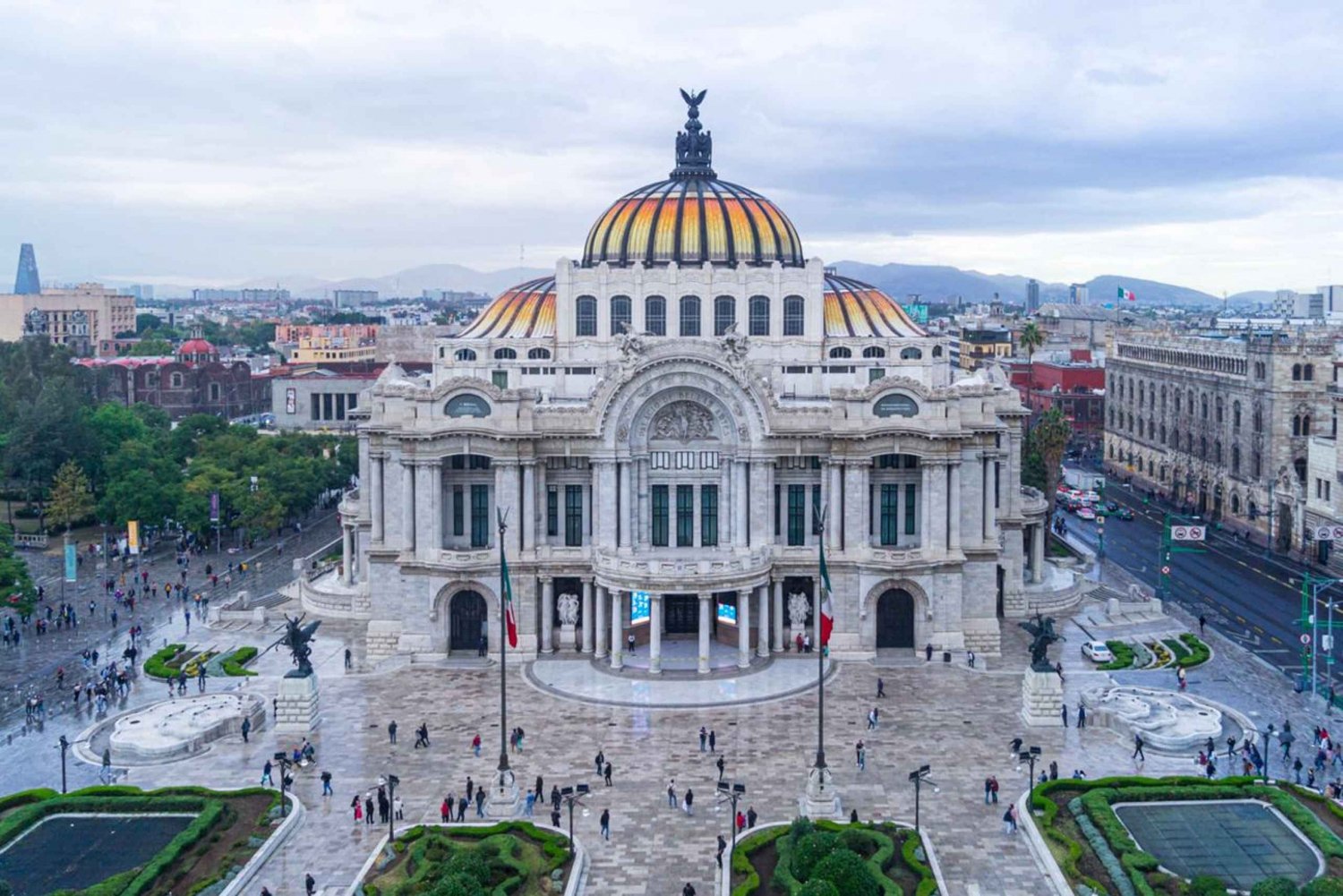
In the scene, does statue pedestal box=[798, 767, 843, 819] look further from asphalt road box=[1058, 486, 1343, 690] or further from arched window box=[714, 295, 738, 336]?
arched window box=[714, 295, 738, 336]

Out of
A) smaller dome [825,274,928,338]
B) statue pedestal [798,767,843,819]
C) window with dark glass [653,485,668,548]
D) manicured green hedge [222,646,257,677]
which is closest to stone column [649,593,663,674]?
window with dark glass [653,485,668,548]

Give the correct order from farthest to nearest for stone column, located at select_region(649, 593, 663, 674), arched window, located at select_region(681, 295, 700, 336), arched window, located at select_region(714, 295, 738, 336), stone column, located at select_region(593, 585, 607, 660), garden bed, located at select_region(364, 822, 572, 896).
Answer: arched window, located at select_region(714, 295, 738, 336), arched window, located at select_region(681, 295, 700, 336), stone column, located at select_region(593, 585, 607, 660), stone column, located at select_region(649, 593, 663, 674), garden bed, located at select_region(364, 822, 572, 896)

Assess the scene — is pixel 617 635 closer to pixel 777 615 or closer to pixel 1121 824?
pixel 777 615

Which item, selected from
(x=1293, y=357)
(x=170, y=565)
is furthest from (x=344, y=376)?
(x=1293, y=357)

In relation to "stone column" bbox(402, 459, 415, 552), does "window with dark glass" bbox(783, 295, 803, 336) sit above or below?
above

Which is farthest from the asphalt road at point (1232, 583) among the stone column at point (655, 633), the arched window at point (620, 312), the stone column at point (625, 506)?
the arched window at point (620, 312)

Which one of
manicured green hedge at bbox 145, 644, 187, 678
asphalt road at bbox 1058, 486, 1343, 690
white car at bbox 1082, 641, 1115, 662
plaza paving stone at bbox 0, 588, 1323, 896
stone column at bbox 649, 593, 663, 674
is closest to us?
plaza paving stone at bbox 0, 588, 1323, 896
